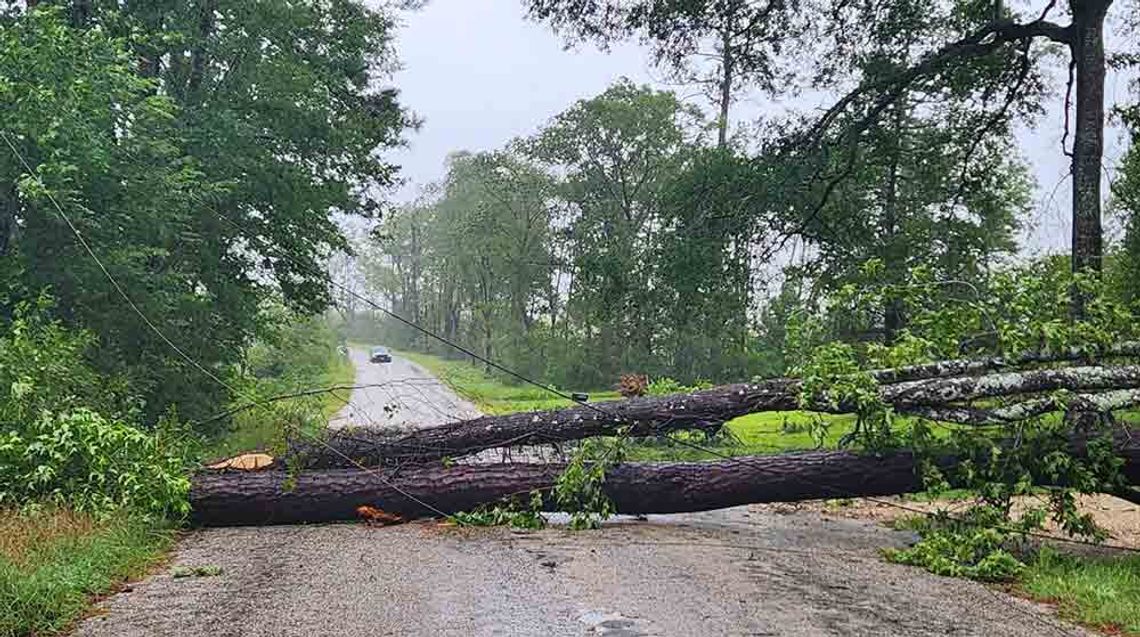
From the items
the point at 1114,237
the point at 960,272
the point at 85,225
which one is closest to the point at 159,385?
the point at 85,225

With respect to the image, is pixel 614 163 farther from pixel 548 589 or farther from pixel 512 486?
pixel 548 589

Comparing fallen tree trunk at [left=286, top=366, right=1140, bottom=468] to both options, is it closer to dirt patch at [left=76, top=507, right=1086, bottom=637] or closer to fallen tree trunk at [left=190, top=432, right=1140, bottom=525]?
fallen tree trunk at [left=190, top=432, right=1140, bottom=525]

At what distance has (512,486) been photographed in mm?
8086

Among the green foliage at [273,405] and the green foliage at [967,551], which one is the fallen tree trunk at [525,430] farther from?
the green foliage at [967,551]

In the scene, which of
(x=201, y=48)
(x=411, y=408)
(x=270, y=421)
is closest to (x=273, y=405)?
(x=411, y=408)

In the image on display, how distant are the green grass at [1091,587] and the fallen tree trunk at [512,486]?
4.39ft

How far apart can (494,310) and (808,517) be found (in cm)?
3191

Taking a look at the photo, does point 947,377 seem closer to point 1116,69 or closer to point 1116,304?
point 1116,304

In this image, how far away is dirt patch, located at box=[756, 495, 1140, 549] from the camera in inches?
340

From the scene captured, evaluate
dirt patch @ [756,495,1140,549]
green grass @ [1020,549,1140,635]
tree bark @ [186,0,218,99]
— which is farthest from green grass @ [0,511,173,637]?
tree bark @ [186,0,218,99]

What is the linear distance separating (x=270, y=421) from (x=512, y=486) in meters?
5.46

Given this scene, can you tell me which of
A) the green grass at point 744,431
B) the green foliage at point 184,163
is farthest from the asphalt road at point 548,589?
the green foliage at point 184,163

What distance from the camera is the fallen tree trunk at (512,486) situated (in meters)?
7.75

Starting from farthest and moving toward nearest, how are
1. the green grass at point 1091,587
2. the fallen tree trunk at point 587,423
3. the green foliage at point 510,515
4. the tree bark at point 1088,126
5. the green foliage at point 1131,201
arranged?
the green foliage at point 1131,201 → the tree bark at point 1088,126 → the green foliage at point 510,515 → the fallen tree trunk at point 587,423 → the green grass at point 1091,587
